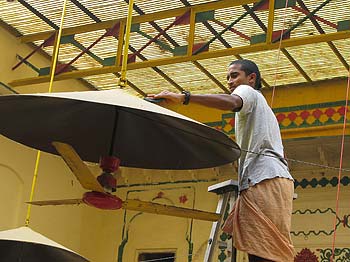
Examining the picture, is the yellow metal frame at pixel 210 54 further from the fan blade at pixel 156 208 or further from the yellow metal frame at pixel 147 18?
the fan blade at pixel 156 208

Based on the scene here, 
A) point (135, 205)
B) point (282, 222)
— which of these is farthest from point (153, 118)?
point (282, 222)

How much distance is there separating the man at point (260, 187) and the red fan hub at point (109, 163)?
49 centimetres

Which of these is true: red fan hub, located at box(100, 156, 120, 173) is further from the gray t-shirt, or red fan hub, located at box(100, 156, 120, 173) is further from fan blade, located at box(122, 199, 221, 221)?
the gray t-shirt

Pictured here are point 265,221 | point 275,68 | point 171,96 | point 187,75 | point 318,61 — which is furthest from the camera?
point 187,75

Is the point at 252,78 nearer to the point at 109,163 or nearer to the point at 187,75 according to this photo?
the point at 109,163

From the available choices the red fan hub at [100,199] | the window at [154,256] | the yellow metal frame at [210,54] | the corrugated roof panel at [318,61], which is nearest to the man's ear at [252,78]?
the red fan hub at [100,199]

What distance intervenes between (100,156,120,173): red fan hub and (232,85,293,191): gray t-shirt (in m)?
0.50

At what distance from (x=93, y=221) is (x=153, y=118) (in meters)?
10.7

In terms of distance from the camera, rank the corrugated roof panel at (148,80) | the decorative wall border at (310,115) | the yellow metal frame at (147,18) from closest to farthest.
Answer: the yellow metal frame at (147,18), the decorative wall border at (310,115), the corrugated roof panel at (148,80)

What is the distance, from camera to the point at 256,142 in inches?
125

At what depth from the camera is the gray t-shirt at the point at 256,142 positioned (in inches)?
124

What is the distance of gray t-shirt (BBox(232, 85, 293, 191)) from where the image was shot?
10.4ft

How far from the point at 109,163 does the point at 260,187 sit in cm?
60

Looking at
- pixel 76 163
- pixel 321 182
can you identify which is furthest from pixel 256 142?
pixel 321 182
